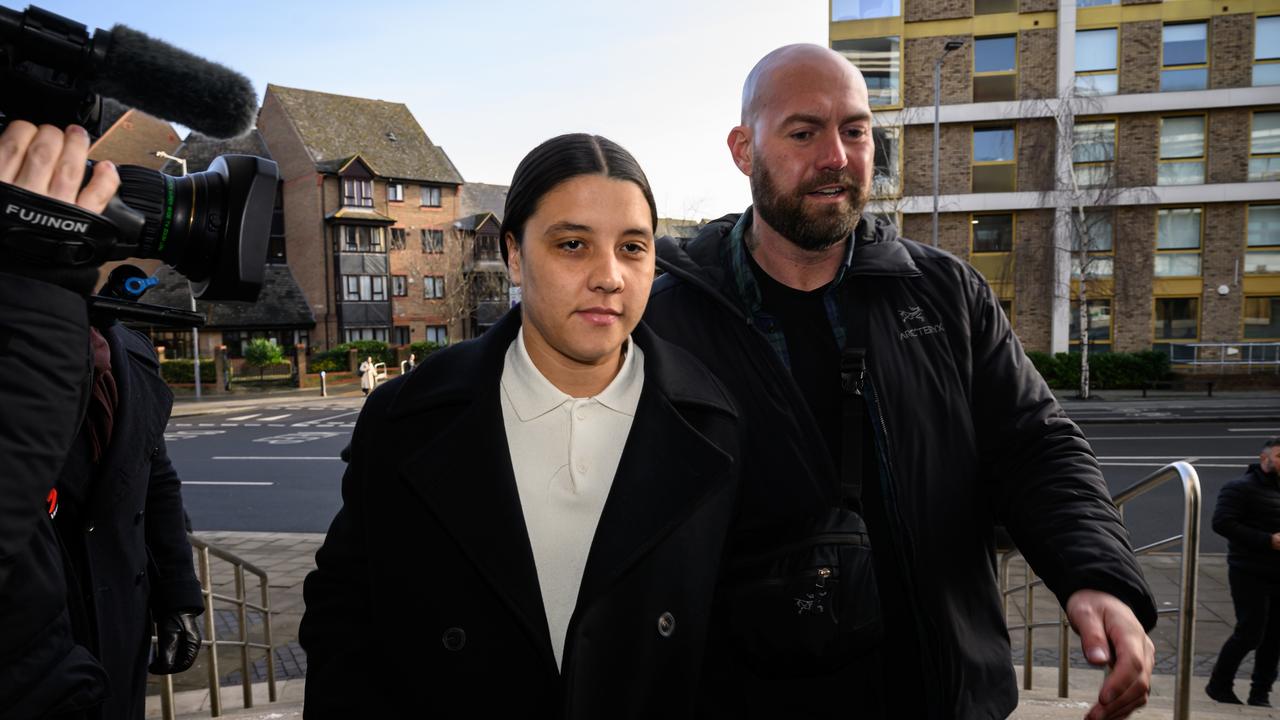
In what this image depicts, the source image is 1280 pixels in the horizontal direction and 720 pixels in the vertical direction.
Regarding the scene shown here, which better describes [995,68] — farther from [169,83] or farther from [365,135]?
[365,135]

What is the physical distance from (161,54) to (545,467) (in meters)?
1.09

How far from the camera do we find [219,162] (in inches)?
66.3

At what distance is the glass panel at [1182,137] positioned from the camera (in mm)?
25375

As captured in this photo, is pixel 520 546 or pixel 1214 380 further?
pixel 1214 380

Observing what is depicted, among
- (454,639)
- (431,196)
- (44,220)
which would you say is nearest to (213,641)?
(454,639)

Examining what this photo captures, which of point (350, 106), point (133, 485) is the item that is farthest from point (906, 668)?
point (350, 106)

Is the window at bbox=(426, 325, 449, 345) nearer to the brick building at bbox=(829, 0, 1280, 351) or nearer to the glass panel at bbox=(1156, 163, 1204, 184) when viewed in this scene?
the brick building at bbox=(829, 0, 1280, 351)

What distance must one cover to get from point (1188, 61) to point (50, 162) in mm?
32387

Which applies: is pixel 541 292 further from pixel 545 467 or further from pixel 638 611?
pixel 638 611

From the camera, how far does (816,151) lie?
221 cm

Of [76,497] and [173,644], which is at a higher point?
[76,497]

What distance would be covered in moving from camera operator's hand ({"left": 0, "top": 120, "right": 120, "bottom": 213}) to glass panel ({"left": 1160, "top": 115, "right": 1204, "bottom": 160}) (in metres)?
31.0

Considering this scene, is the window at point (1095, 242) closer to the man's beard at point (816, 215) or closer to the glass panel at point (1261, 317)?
the glass panel at point (1261, 317)

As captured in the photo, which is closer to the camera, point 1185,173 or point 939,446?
point 939,446
